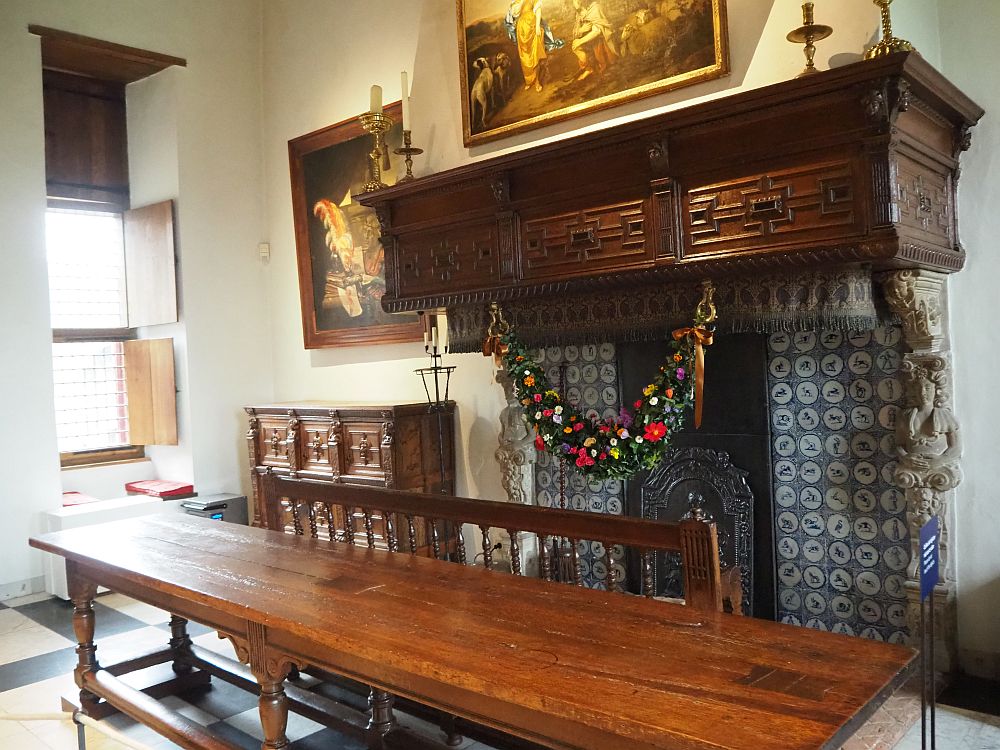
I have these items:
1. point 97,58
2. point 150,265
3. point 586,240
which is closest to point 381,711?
point 586,240

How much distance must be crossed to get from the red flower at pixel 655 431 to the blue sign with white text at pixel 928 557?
151cm

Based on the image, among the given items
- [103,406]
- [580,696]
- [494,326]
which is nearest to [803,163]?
[494,326]

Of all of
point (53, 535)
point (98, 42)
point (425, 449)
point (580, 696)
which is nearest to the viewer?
point (580, 696)

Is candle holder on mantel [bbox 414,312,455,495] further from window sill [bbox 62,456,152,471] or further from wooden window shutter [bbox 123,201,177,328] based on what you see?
window sill [bbox 62,456,152,471]

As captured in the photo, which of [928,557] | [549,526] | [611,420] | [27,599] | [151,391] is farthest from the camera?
[151,391]

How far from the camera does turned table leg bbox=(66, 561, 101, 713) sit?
371 cm

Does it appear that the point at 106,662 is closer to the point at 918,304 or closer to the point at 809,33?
the point at 918,304

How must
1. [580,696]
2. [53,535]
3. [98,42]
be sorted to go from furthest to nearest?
[98,42]
[53,535]
[580,696]

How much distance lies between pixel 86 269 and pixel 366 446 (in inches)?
142

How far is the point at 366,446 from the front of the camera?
5.59 m

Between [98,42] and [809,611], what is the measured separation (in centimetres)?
669

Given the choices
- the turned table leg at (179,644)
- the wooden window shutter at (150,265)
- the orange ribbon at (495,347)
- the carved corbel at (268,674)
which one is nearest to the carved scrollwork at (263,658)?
the carved corbel at (268,674)

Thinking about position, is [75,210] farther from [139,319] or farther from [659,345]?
[659,345]

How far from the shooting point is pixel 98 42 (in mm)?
6488
